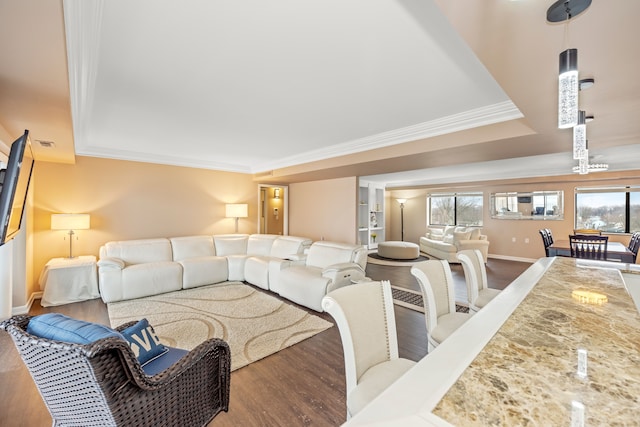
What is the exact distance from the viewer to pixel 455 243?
7.02 metres

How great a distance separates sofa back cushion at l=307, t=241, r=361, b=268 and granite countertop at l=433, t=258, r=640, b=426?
2822 millimetres

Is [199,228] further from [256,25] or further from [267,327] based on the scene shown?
[256,25]

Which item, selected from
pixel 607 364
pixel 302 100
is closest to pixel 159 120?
pixel 302 100

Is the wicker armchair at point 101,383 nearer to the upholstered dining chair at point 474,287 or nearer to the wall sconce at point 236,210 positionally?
the upholstered dining chair at point 474,287

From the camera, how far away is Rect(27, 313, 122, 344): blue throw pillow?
1.09 meters

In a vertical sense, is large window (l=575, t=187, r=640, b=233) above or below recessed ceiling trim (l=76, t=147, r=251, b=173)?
below

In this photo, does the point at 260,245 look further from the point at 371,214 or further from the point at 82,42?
the point at 82,42

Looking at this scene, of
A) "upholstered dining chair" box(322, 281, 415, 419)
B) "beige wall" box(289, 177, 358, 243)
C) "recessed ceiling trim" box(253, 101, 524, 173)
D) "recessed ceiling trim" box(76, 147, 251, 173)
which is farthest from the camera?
"beige wall" box(289, 177, 358, 243)

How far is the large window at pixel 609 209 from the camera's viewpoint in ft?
19.5

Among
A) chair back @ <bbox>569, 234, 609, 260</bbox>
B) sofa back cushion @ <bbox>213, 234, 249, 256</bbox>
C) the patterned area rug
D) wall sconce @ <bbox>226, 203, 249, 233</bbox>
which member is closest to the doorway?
wall sconce @ <bbox>226, 203, 249, 233</bbox>

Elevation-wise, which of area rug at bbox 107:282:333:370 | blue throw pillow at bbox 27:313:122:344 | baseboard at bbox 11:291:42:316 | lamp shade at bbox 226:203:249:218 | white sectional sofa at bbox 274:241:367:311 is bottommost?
area rug at bbox 107:282:333:370

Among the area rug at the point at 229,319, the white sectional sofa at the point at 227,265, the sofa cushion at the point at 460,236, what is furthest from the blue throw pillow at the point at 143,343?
the sofa cushion at the point at 460,236

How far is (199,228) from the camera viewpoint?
5621 millimetres

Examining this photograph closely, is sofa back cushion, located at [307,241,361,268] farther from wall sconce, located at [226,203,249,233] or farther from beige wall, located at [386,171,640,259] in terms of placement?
beige wall, located at [386,171,640,259]
